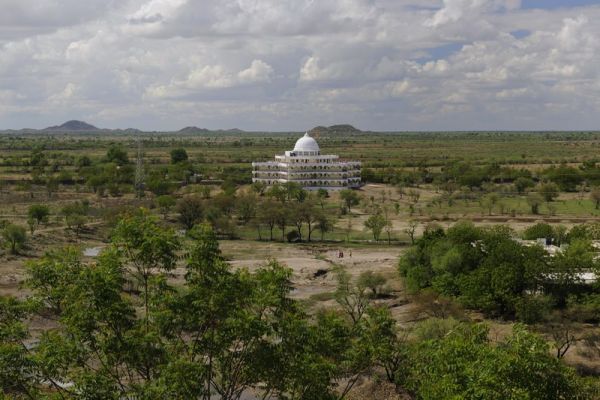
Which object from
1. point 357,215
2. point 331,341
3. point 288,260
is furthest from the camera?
point 357,215

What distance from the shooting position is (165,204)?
72.1 metres

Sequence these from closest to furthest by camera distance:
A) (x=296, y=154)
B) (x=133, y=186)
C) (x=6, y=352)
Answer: (x=6, y=352) < (x=133, y=186) < (x=296, y=154)

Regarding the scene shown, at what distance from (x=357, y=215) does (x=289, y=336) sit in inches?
2541

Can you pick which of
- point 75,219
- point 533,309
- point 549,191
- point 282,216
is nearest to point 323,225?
point 282,216

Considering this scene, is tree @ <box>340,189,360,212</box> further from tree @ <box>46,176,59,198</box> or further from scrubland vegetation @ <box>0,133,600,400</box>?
tree @ <box>46,176,59,198</box>

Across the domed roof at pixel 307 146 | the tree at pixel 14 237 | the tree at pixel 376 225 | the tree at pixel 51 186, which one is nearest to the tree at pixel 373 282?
the tree at pixel 376 225

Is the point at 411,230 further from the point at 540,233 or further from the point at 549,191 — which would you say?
the point at 549,191

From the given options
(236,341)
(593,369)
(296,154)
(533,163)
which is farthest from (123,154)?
(236,341)

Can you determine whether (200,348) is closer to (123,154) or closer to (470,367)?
(470,367)

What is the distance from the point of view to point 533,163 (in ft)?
473

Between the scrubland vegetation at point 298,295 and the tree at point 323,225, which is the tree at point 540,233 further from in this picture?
the tree at point 323,225

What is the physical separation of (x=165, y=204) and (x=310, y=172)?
37750mm

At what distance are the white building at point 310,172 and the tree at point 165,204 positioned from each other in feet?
107

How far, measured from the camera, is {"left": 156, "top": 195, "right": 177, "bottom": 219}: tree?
72.1 meters
